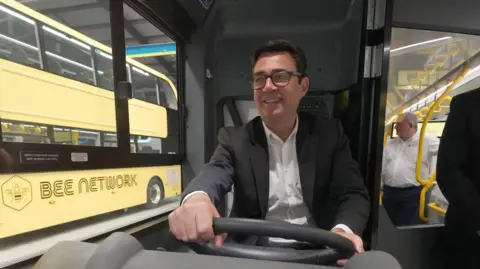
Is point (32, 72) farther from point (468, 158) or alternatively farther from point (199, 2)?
point (468, 158)

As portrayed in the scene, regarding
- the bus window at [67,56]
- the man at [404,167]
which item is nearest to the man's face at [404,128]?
the man at [404,167]

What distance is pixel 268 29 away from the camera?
2002 millimetres

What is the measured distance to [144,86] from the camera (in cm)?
229

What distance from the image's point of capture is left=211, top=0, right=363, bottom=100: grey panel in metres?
1.92

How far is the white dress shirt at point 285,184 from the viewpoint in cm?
132

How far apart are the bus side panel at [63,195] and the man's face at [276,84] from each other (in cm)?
103

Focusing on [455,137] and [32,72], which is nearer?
[32,72]

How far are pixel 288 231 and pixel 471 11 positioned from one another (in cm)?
184

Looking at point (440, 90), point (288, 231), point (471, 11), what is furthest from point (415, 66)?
point (288, 231)

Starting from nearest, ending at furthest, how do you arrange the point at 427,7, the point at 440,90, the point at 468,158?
the point at 468,158, the point at 427,7, the point at 440,90

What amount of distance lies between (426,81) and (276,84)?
172 centimetres

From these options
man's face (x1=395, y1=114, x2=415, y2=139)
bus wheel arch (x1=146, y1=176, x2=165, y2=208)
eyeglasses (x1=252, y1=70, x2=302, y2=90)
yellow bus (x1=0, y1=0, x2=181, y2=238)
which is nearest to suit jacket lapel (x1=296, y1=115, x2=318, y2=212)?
eyeglasses (x1=252, y1=70, x2=302, y2=90)

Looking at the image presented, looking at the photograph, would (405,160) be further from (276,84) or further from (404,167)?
(276,84)

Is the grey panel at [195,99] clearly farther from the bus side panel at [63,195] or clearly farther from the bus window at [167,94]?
the bus side panel at [63,195]
